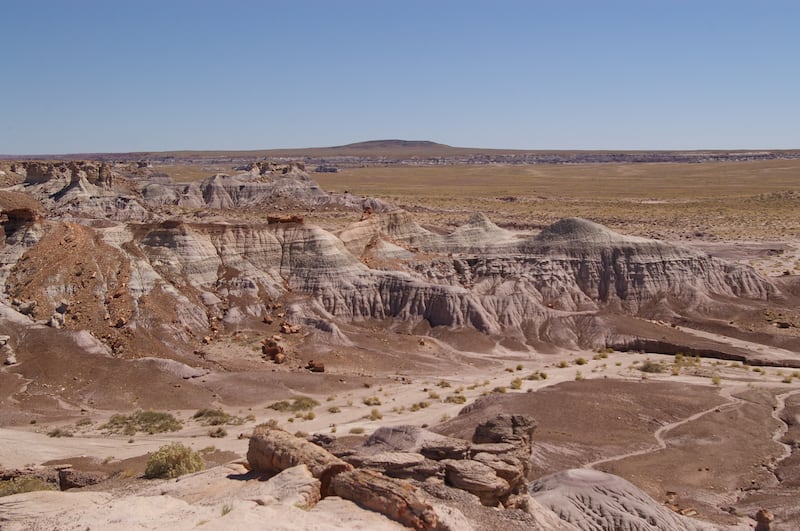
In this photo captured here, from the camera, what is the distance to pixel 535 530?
17.7 metres

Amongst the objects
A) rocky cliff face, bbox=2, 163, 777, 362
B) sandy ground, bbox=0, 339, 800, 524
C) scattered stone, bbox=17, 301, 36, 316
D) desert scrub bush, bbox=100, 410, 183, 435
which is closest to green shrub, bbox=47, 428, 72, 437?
sandy ground, bbox=0, 339, 800, 524

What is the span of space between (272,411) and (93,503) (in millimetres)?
19092

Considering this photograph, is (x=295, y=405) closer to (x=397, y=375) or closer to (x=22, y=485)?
(x=397, y=375)

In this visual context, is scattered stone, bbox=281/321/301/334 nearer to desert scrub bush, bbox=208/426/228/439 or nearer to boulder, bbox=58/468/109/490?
desert scrub bush, bbox=208/426/228/439

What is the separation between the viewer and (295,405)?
3719cm

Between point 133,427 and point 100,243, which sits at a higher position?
point 100,243

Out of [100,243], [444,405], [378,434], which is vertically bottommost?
[444,405]

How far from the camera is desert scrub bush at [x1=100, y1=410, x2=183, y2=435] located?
3253 cm

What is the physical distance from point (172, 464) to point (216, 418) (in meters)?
11.4

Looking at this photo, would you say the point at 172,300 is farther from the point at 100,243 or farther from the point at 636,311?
the point at 636,311

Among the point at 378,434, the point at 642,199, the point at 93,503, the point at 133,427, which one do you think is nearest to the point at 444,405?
the point at 378,434

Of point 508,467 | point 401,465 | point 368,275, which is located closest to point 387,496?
point 401,465

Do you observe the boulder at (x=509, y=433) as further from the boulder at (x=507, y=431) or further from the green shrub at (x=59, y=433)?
the green shrub at (x=59, y=433)

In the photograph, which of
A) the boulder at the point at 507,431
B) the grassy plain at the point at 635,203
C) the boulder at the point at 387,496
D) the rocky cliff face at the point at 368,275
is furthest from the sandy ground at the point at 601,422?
the grassy plain at the point at 635,203
